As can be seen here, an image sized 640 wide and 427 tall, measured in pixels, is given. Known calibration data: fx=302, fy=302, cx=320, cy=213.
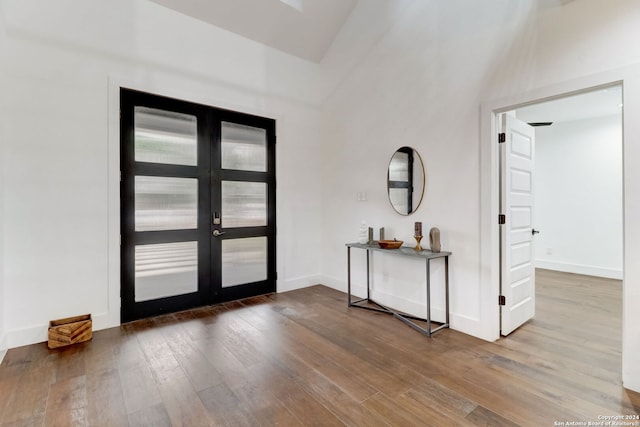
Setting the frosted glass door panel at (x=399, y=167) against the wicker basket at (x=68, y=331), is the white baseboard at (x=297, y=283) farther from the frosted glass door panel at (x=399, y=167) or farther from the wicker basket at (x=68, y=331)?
the wicker basket at (x=68, y=331)

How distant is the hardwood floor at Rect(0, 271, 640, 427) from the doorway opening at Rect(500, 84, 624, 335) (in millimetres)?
2764

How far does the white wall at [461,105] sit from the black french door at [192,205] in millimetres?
1267

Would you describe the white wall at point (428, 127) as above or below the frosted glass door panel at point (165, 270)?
above

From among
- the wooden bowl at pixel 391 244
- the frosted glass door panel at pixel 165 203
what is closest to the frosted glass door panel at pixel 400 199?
the wooden bowl at pixel 391 244

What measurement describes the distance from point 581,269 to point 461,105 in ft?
15.5

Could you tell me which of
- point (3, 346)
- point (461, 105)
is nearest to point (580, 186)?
point (461, 105)

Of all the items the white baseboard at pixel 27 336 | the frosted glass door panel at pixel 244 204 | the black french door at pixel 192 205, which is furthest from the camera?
the frosted glass door panel at pixel 244 204

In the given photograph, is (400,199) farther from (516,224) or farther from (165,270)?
(165,270)

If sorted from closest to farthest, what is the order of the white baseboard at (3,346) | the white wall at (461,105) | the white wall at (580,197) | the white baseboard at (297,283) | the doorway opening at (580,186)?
1. the white wall at (461,105)
2. the white baseboard at (3,346)
3. the white baseboard at (297,283)
4. the doorway opening at (580,186)
5. the white wall at (580,197)

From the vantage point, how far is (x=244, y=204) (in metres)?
4.12

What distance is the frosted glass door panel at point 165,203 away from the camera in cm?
336

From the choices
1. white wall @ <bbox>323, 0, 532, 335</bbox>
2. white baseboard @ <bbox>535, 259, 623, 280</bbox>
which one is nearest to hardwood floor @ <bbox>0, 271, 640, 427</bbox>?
white wall @ <bbox>323, 0, 532, 335</bbox>

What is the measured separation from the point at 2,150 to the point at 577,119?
26.7 feet

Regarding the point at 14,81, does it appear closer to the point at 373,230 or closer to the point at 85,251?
the point at 85,251
